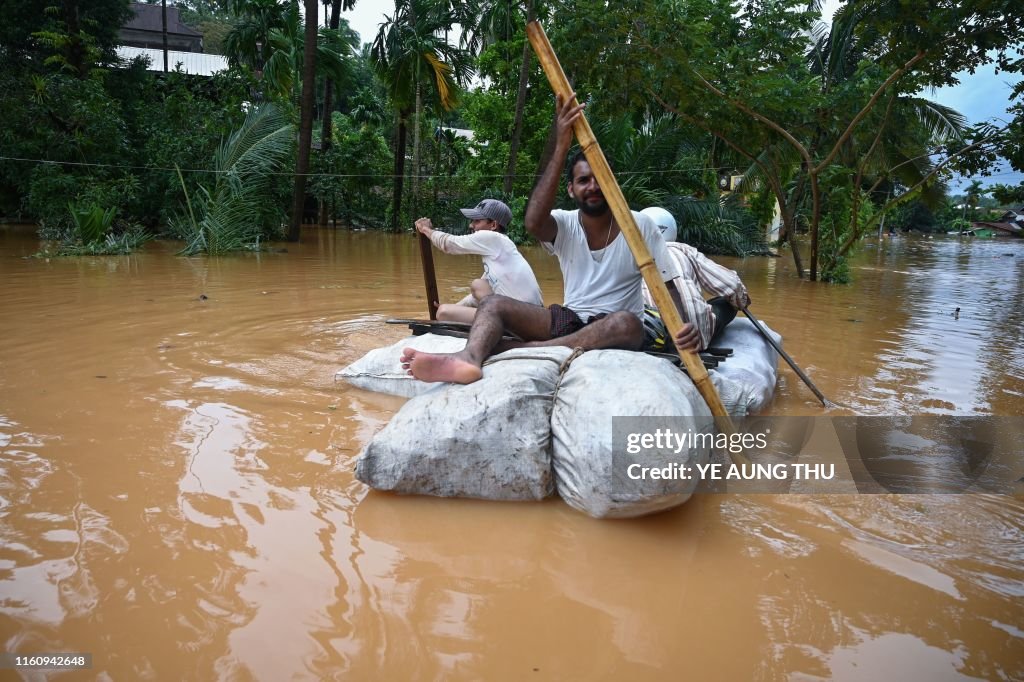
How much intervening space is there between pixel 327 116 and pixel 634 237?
1836 cm

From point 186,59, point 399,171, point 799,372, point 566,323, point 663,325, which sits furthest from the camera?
point 186,59

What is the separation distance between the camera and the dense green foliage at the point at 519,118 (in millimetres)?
9438

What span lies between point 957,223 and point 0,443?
45.8 m

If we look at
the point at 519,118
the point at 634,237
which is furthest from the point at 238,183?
the point at 634,237

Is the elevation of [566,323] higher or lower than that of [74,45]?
lower

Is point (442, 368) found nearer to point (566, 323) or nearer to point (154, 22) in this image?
point (566, 323)

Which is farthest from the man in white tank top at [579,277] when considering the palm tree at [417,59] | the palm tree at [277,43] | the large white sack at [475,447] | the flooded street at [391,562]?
the palm tree at [277,43]

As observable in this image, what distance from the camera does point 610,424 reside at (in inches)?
97.3

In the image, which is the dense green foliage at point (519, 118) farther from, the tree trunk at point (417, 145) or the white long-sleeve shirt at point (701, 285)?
the white long-sleeve shirt at point (701, 285)

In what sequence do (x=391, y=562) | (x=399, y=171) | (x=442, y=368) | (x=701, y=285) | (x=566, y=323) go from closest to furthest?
(x=391, y=562), (x=442, y=368), (x=566, y=323), (x=701, y=285), (x=399, y=171)

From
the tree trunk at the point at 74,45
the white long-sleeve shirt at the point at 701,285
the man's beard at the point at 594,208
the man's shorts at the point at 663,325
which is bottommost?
the man's shorts at the point at 663,325

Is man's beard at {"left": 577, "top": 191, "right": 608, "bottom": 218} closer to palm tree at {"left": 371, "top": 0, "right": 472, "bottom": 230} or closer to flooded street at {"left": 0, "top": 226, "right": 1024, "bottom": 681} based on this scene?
flooded street at {"left": 0, "top": 226, "right": 1024, "bottom": 681}

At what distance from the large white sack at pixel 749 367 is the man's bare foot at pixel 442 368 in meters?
1.44

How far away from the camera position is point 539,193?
10.4 ft
